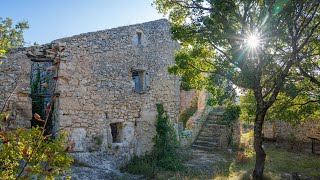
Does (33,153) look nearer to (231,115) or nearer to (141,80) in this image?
(141,80)

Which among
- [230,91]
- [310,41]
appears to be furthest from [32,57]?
[310,41]

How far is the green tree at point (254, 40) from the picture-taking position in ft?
26.0

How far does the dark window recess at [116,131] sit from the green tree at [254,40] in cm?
336

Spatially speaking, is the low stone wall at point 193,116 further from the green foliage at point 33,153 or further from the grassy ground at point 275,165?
the green foliage at point 33,153

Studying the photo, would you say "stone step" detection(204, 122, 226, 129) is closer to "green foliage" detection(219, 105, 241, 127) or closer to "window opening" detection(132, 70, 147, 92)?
"green foliage" detection(219, 105, 241, 127)

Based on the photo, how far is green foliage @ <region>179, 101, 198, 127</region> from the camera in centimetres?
1599

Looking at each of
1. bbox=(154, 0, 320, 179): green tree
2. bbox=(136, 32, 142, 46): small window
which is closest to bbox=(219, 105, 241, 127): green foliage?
bbox=(154, 0, 320, 179): green tree

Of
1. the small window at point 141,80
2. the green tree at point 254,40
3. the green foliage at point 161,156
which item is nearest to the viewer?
the green tree at point 254,40

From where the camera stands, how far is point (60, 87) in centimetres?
891

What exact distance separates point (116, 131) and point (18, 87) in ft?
13.0

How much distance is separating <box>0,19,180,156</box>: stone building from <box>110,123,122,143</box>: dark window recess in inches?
1.5

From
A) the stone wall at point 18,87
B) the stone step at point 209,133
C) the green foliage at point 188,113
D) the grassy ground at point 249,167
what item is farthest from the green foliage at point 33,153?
the green foliage at point 188,113

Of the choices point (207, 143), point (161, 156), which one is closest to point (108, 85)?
point (161, 156)

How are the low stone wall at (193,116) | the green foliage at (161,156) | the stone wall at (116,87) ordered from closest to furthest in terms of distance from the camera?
the stone wall at (116,87) < the green foliage at (161,156) < the low stone wall at (193,116)
